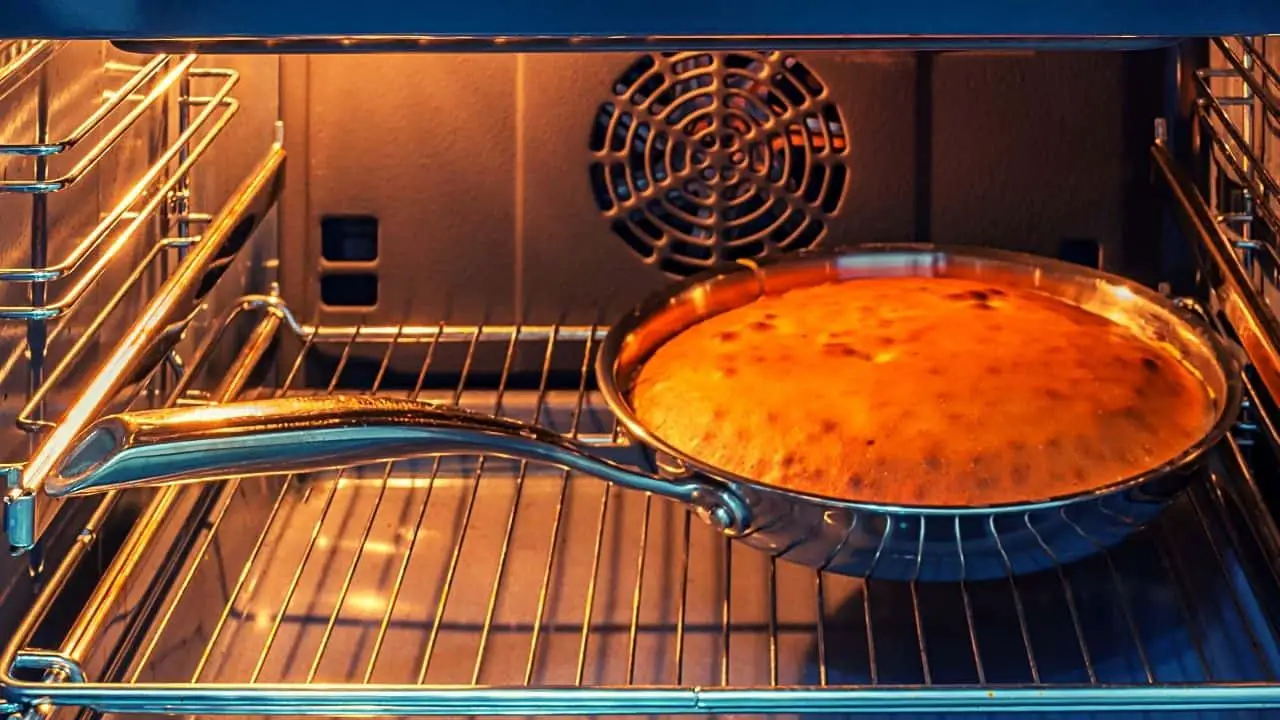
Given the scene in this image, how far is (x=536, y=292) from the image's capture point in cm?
112

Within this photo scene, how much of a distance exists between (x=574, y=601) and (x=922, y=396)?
0.82 ft

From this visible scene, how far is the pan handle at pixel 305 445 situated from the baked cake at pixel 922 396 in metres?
0.06

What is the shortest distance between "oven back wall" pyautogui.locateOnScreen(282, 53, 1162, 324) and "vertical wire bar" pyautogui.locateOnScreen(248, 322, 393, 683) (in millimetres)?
60

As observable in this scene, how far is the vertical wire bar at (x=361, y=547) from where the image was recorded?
0.82 metres

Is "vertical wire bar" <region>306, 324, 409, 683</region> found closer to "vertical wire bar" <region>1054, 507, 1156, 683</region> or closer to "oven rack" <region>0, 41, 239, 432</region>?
"oven rack" <region>0, 41, 239, 432</region>

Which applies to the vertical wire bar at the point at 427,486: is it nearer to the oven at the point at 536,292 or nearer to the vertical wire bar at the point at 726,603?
the oven at the point at 536,292

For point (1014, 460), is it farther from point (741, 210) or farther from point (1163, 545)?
point (741, 210)

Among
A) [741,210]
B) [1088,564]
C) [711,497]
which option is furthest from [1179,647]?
[741,210]

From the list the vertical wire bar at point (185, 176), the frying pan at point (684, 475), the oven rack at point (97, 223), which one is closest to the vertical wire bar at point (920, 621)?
the frying pan at point (684, 475)

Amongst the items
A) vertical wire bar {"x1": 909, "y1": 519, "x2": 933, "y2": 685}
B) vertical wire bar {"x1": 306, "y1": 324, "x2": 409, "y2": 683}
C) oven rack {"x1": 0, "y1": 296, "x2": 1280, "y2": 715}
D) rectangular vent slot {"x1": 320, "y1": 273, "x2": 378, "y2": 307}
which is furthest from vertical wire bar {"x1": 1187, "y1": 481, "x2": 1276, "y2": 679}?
rectangular vent slot {"x1": 320, "y1": 273, "x2": 378, "y2": 307}

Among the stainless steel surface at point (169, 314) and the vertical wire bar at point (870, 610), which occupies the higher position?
the stainless steel surface at point (169, 314)

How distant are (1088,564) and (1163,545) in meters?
0.05

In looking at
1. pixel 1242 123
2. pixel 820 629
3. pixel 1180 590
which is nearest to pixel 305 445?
pixel 820 629

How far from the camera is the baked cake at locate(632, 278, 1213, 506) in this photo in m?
0.78
